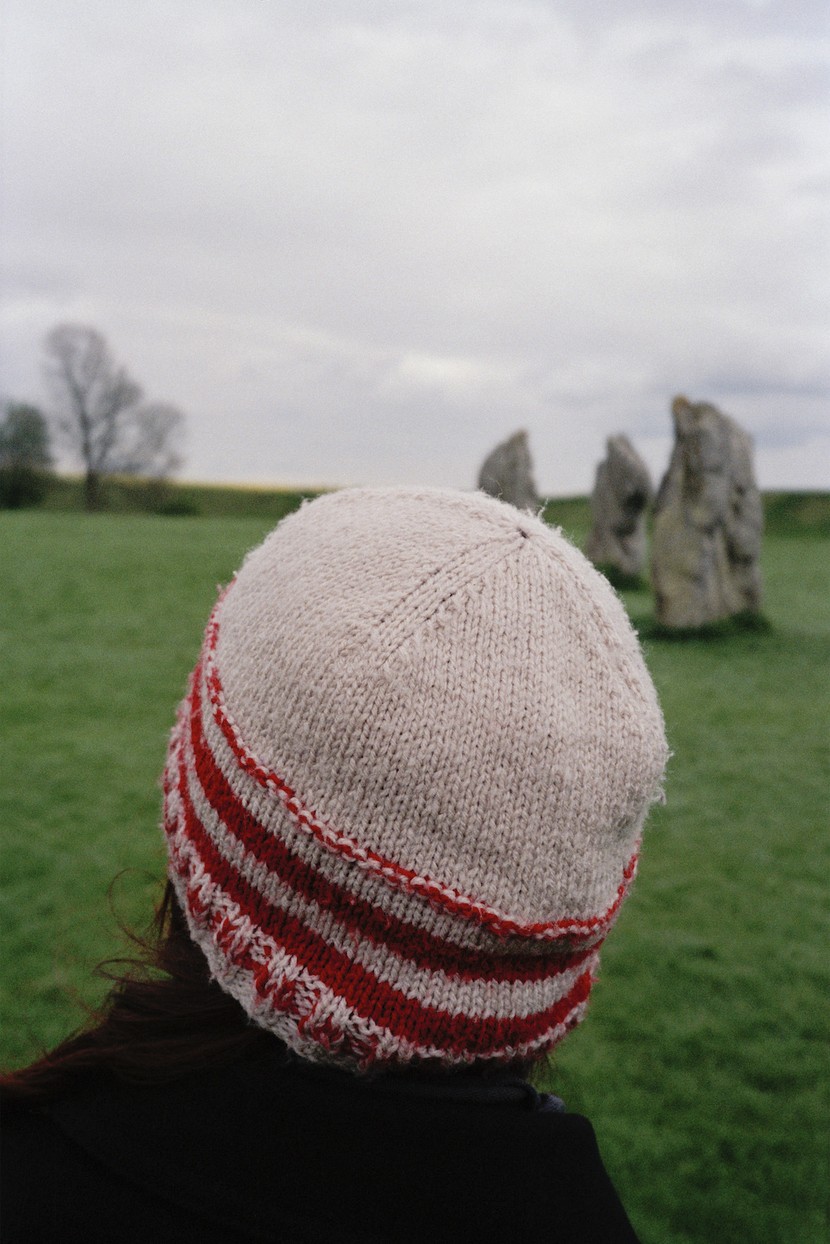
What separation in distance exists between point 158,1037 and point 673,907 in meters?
2.83

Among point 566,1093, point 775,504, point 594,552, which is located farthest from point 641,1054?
point 775,504

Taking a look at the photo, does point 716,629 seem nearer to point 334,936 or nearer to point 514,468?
point 514,468

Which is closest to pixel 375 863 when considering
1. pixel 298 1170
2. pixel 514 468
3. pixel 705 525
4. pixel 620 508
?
pixel 298 1170

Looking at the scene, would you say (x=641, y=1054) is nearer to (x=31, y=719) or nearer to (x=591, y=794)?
(x=591, y=794)

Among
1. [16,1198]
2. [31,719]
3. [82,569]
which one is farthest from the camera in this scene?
[82,569]

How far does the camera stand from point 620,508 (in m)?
11.6

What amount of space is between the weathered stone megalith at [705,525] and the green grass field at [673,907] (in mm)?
950

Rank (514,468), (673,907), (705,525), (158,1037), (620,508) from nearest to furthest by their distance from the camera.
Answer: (158,1037) < (673,907) < (705,525) < (514,468) < (620,508)

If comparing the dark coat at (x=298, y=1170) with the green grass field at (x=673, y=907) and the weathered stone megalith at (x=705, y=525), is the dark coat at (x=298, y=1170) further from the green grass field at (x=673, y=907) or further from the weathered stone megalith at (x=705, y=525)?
the weathered stone megalith at (x=705, y=525)

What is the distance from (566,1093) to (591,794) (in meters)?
1.77

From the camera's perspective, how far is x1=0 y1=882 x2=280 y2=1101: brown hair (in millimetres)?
959

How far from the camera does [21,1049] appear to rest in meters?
2.44

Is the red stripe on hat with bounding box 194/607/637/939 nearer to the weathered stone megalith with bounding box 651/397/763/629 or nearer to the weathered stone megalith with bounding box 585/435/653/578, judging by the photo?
the weathered stone megalith with bounding box 651/397/763/629

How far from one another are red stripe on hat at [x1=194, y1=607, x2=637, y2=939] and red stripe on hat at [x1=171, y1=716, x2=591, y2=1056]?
0.10 meters
